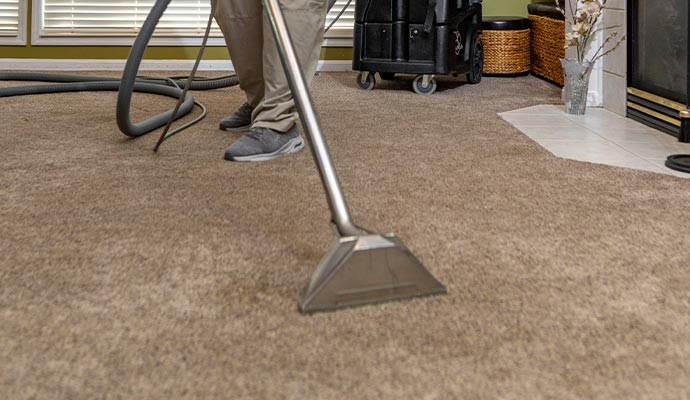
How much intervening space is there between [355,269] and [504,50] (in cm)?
250

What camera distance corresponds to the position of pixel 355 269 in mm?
834

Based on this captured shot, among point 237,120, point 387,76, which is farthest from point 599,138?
point 387,76

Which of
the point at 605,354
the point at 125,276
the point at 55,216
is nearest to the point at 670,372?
the point at 605,354

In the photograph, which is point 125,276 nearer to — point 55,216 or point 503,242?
point 55,216

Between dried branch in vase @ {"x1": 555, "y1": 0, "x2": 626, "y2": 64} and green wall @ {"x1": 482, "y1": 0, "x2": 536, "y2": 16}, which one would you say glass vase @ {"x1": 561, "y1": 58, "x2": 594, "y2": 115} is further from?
green wall @ {"x1": 482, "y1": 0, "x2": 536, "y2": 16}

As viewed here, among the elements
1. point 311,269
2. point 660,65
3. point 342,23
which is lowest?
point 311,269

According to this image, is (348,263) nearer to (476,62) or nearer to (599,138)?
(599,138)

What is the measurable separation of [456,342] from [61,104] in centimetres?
193

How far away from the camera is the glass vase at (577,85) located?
224 centimetres

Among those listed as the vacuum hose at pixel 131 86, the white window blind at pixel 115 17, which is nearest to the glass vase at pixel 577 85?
the vacuum hose at pixel 131 86

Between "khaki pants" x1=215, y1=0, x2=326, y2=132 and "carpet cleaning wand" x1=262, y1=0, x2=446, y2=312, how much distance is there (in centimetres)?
79

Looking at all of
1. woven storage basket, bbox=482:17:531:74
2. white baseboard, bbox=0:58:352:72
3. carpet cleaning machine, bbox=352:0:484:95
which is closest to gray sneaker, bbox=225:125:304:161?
carpet cleaning machine, bbox=352:0:484:95

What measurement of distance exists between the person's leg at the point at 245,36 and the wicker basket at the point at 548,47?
139cm

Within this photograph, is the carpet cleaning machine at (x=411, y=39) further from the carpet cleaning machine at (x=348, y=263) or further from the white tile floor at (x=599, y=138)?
the carpet cleaning machine at (x=348, y=263)
